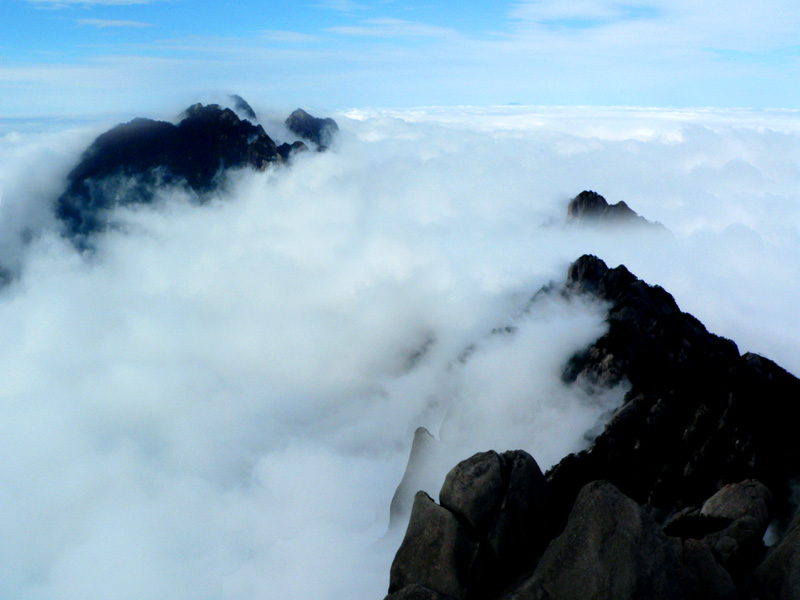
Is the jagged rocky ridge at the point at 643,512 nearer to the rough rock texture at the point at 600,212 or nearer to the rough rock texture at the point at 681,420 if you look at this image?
the rough rock texture at the point at 681,420

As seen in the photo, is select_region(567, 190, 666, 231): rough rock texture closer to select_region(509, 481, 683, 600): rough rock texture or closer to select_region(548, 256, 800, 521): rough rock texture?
select_region(548, 256, 800, 521): rough rock texture

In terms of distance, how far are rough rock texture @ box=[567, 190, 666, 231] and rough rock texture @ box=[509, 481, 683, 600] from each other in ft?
387

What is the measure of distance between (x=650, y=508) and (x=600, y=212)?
362 ft

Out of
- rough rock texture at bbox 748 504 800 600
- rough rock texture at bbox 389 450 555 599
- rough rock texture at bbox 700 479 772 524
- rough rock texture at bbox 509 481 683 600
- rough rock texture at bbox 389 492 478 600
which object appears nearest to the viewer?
rough rock texture at bbox 748 504 800 600

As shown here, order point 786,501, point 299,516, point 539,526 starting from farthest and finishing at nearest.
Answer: point 299,516, point 786,501, point 539,526

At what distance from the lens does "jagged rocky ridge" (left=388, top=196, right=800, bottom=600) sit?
2159 cm

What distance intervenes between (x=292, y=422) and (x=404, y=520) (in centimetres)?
10906

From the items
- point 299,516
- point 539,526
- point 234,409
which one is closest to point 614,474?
point 539,526

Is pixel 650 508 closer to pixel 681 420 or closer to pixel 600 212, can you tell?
pixel 681 420

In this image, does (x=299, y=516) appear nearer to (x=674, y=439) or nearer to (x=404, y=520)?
(x=404, y=520)

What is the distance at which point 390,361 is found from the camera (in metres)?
150

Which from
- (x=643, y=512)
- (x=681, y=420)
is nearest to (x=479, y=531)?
(x=643, y=512)

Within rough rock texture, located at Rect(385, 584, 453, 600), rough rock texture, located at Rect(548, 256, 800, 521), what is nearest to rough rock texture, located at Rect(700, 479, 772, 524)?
rough rock texture, located at Rect(548, 256, 800, 521)

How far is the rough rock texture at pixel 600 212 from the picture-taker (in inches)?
5108
